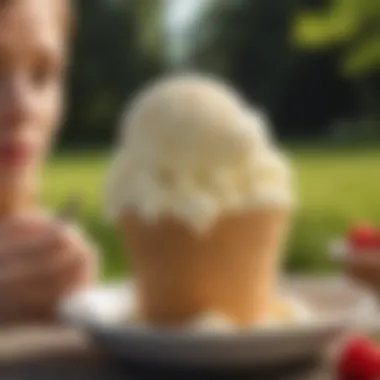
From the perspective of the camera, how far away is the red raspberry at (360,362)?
0.38 m

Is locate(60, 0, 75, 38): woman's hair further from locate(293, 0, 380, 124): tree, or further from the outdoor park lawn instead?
the outdoor park lawn

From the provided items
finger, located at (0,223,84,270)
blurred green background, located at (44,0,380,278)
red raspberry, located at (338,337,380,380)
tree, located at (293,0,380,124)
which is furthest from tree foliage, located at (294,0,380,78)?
red raspberry, located at (338,337,380,380)

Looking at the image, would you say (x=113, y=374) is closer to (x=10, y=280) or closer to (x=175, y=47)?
(x=10, y=280)

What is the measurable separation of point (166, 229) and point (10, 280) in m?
0.17

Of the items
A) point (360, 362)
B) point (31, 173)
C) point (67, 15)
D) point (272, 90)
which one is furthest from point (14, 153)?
point (272, 90)

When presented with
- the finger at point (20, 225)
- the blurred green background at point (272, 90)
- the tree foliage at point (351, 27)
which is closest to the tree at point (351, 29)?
the tree foliage at point (351, 27)

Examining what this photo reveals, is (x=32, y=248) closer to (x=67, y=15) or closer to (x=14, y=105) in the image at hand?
(x=14, y=105)

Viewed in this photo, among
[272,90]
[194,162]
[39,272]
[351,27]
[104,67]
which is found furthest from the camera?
[104,67]

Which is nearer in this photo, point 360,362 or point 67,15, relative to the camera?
point 360,362

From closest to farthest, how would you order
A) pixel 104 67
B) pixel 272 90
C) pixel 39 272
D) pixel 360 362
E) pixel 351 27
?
pixel 360 362 < pixel 39 272 < pixel 351 27 < pixel 272 90 < pixel 104 67

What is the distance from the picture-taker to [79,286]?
607 mm

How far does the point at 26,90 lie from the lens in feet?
2.17

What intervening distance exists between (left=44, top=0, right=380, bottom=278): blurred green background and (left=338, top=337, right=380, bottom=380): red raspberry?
712 mm

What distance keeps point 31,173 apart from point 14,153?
0.08 feet
